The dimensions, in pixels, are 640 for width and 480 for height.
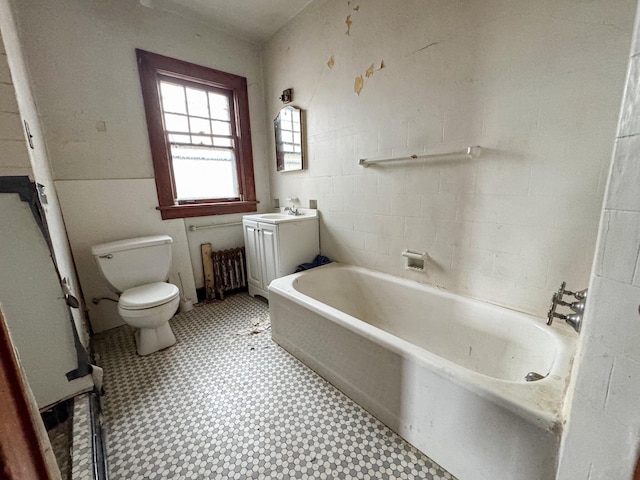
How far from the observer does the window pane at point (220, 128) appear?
2492 mm

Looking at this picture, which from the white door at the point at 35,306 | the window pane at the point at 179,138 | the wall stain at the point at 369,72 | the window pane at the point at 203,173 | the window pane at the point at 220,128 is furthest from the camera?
the window pane at the point at 220,128

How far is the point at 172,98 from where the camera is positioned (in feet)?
7.39

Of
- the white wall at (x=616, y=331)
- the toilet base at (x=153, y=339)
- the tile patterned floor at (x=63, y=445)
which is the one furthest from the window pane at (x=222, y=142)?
the white wall at (x=616, y=331)

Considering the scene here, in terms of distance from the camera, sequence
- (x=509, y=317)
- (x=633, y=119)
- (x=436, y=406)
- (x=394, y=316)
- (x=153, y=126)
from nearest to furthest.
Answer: (x=633, y=119) < (x=436, y=406) < (x=509, y=317) < (x=394, y=316) < (x=153, y=126)

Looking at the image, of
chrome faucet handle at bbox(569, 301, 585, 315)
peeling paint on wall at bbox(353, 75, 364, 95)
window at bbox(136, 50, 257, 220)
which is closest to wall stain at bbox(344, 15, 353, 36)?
peeling paint on wall at bbox(353, 75, 364, 95)

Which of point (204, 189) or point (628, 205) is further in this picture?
point (204, 189)

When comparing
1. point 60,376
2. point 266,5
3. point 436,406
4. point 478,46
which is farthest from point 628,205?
point 266,5

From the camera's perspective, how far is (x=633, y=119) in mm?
464

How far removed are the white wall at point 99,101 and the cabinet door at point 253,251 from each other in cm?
60

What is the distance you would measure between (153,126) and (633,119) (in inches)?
104

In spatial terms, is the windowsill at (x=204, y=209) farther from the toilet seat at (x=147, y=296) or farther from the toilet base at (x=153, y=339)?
the toilet base at (x=153, y=339)

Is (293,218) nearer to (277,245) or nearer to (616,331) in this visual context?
(277,245)

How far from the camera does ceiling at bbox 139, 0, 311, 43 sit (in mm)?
2016

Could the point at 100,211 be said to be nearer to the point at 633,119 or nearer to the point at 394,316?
the point at 394,316
